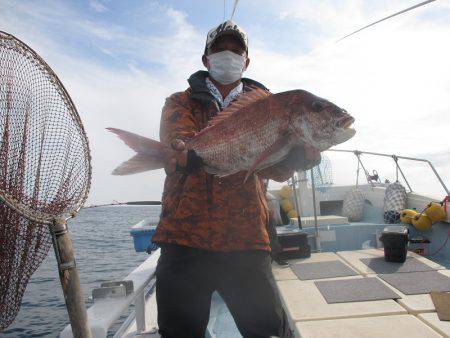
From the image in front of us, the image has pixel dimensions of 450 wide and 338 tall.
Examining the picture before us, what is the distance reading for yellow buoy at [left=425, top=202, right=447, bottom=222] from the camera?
737 centimetres

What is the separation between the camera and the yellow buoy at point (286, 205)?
451 inches

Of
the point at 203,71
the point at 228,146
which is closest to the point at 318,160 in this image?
the point at 228,146

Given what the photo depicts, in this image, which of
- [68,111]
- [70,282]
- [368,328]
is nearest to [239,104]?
[68,111]

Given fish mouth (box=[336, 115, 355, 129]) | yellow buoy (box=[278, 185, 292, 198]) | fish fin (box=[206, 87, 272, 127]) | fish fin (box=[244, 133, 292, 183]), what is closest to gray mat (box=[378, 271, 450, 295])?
fish mouth (box=[336, 115, 355, 129])

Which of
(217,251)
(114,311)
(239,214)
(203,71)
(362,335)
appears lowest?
(362,335)

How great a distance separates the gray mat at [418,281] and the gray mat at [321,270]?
497 millimetres

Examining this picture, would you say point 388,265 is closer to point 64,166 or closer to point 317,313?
point 317,313

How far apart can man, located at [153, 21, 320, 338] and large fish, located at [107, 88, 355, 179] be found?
0.35ft

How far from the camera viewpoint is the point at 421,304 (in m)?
3.55

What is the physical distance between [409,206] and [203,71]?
8093mm

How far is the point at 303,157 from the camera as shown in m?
2.77

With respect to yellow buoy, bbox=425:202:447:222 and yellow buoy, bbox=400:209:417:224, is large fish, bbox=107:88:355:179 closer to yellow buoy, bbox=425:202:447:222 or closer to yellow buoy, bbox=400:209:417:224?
yellow buoy, bbox=425:202:447:222

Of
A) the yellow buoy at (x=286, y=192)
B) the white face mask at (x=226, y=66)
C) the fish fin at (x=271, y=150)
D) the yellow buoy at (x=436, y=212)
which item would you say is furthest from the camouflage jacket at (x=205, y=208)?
the yellow buoy at (x=286, y=192)

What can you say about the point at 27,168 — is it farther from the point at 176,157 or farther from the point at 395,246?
the point at 395,246
